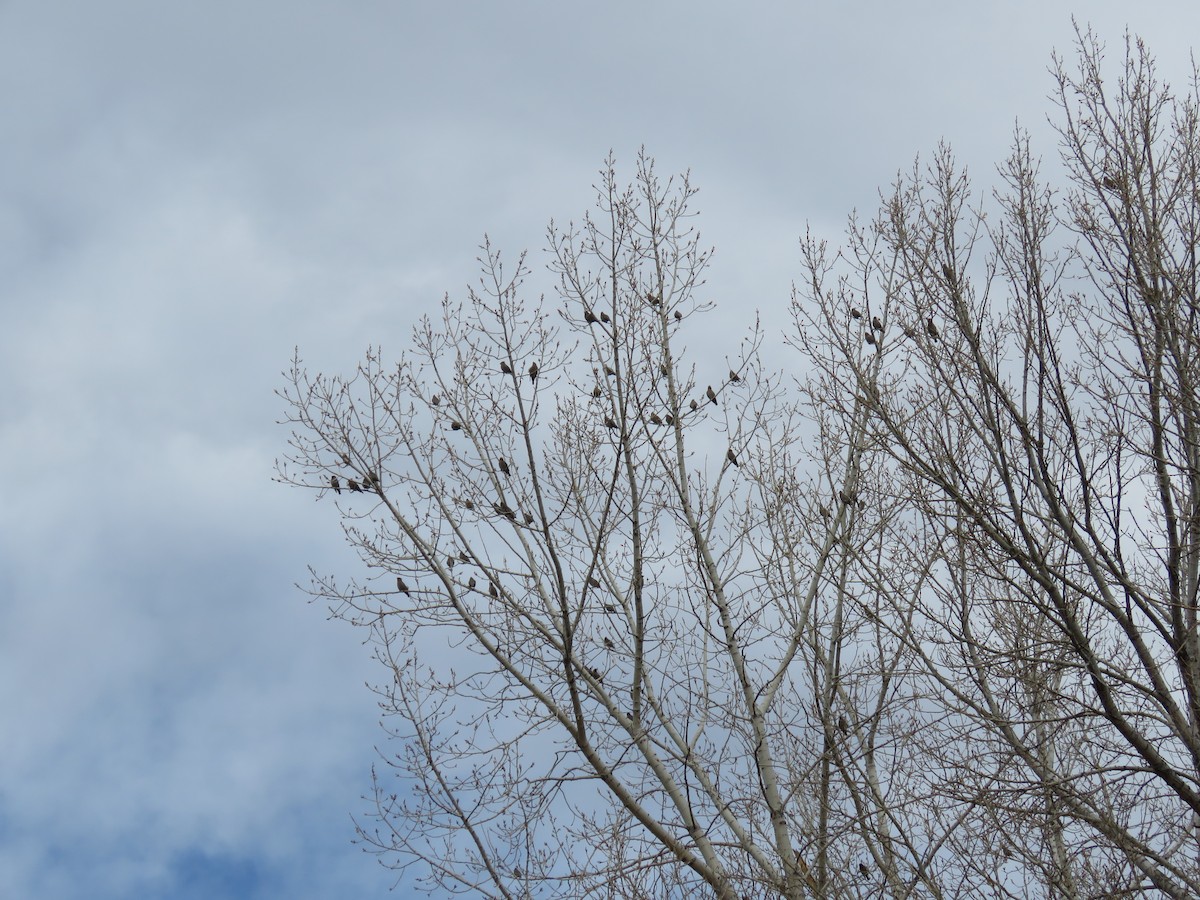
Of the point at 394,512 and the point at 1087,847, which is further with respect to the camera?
the point at 394,512

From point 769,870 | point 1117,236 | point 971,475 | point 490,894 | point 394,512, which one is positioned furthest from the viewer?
point 490,894

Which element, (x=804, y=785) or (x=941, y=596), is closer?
(x=941, y=596)

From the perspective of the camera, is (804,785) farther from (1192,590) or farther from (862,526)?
(1192,590)

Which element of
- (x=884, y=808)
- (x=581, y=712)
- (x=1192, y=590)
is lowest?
(x=884, y=808)

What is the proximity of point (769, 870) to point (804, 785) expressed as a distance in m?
0.76

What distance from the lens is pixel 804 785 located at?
787cm

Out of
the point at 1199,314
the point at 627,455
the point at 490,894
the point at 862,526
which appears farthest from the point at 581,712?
the point at 1199,314

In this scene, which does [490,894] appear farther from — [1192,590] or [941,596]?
[1192,590]

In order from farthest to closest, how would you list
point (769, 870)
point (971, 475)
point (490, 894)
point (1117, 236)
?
point (490, 894) < point (769, 870) < point (1117, 236) < point (971, 475)

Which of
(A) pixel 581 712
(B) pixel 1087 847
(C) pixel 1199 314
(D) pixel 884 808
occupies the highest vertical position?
(C) pixel 1199 314

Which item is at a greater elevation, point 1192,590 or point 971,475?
point 971,475

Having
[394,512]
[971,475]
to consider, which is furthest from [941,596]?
[394,512]

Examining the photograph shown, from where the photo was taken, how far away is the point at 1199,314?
6.20 metres

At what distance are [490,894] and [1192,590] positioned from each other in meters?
5.52
